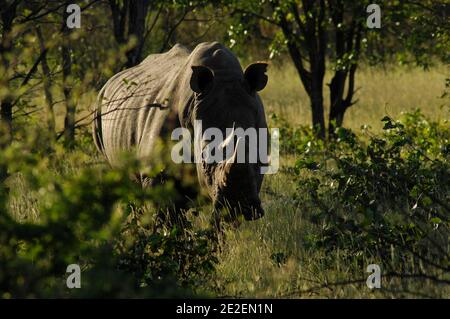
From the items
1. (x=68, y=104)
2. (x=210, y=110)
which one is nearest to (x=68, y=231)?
(x=68, y=104)

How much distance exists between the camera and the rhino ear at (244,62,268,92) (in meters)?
6.93

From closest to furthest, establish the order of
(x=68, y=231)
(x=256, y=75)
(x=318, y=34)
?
(x=68, y=231)
(x=256, y=75)
(x=318, y=34)

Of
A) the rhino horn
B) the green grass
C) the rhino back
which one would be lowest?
the green grass

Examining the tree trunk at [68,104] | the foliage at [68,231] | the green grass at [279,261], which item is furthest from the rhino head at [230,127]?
the foliage at [68,231]

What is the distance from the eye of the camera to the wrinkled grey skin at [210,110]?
6.17 m

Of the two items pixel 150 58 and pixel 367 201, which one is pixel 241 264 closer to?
pixel 367 201

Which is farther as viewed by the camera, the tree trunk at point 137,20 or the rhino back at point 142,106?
the tree trunk at point 137,20

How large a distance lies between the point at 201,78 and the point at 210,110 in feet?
0.88

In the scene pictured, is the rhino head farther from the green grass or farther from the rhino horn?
the green grass

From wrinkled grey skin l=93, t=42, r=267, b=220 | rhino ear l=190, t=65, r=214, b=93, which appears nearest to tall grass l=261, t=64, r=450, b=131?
wrinkled grey skin l=93, t=42, r=267, b=220

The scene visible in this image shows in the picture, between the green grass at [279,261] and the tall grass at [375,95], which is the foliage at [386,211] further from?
the tall grass at [375,95]

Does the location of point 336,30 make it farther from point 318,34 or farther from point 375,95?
point 375,95

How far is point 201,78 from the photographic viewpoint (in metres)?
6.91
